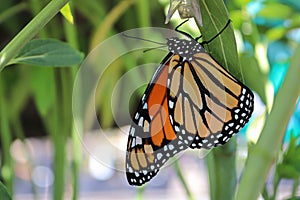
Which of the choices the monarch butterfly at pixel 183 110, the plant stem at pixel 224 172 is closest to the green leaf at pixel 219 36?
the monarch butterfly at pixel 183 110

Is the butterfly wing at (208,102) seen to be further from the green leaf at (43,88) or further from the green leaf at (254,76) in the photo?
the green leaf at (43,88)

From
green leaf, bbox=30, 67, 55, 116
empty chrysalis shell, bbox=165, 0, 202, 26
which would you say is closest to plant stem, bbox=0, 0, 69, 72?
empty chrysalis shell, bbox=165, 0, 202, 26

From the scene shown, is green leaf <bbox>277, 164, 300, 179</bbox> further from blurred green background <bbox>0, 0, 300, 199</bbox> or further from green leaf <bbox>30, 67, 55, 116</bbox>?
green leaf <bbox>30, 67, 55, 116</bbox>

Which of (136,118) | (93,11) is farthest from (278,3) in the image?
(136,118)

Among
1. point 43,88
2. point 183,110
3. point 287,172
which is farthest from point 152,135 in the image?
point 43,88

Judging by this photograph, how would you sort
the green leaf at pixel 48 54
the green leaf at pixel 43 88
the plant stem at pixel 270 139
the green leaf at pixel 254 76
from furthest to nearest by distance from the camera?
1. the green leaf at pixel 43 88
2. the green leaf at pixel 254 76
3. the green leaf at pixel 48 54
4. the plant stem at pixel 270 139

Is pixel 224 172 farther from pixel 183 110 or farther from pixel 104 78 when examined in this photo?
pixel 104 78
